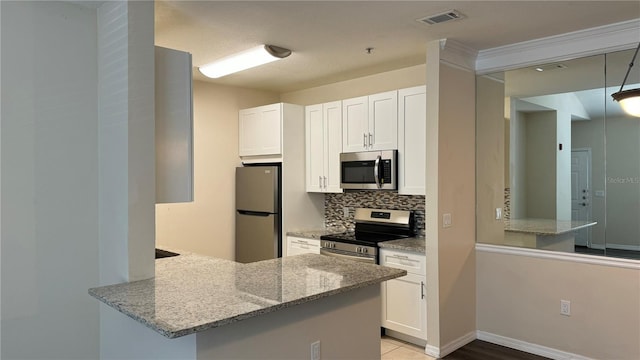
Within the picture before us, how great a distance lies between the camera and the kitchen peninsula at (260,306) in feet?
6.07

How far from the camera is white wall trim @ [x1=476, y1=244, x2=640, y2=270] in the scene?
125 inches

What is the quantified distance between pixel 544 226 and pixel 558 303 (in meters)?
0.61

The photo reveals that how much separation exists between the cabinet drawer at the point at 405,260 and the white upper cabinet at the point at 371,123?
3.19 feet

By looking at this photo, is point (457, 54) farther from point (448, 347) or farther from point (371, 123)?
point (448, 347)

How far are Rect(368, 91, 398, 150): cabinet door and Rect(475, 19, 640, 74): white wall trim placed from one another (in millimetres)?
807

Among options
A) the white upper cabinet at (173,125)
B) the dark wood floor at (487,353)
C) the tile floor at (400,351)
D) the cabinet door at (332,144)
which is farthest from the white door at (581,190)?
the white upper cabinet at (173,125)

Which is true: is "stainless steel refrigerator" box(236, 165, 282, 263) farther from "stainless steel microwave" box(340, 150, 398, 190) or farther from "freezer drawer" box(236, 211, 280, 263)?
"stainless steel microwave" box(340, 150, 398, 190)

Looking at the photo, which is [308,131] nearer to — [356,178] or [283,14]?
[356,178]

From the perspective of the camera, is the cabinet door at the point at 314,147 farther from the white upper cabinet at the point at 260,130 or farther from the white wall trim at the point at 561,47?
the white wall trim at the point at 561,47

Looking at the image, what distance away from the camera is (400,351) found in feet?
12.1

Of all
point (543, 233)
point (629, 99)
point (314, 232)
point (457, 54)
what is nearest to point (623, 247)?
point (543, 233)

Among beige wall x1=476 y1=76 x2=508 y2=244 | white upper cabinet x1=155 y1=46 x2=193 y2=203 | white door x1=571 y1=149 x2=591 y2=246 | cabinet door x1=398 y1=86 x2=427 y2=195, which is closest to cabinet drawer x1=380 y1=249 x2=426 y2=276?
cabinet door x1=398 y1=86 x2=427 y2=195

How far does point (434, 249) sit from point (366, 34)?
1753 millimetres

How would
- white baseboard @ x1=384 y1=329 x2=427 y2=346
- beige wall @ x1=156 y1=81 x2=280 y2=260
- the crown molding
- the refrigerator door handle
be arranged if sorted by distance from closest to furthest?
1. the crown molding
2. white baseboard @ x1=384 y1=329 x2=427 y2=346
3. beige wall @ x1=156 y1=81 x2=280 y2=260
4. the refrigerator door handle
